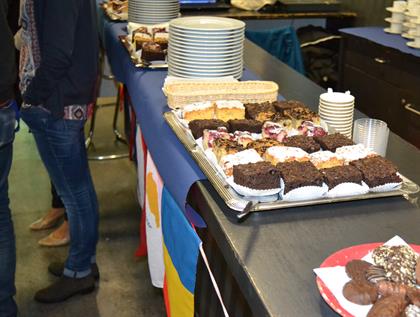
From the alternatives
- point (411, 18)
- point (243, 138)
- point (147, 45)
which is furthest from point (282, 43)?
point (243, 138)

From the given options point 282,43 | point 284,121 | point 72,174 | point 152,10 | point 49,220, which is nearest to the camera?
point 284,121

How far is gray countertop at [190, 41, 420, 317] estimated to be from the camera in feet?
2.81

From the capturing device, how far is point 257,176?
1.06m

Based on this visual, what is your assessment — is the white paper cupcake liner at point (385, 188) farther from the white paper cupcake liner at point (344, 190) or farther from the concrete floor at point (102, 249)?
the concrete floor at point (102, 249)

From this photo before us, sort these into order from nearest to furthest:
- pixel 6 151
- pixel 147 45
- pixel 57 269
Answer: pixel 6 151
pixel 147 45
pixel 57 269

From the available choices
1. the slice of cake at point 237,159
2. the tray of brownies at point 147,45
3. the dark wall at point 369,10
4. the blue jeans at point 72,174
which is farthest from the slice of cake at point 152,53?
the dark wall at point 369,10

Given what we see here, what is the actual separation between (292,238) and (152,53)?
1.16 metres

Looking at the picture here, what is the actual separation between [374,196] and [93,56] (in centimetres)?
105

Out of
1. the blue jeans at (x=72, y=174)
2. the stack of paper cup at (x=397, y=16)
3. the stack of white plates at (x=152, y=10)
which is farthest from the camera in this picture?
the stack of paper cup at (x=397, y=16)

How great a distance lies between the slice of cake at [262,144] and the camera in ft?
3.98

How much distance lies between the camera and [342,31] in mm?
3516

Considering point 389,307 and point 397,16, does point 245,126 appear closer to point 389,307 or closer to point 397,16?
point 389,307

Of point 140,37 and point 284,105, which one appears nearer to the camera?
point 284,105

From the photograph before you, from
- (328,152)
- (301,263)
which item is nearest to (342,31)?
(328,152)
